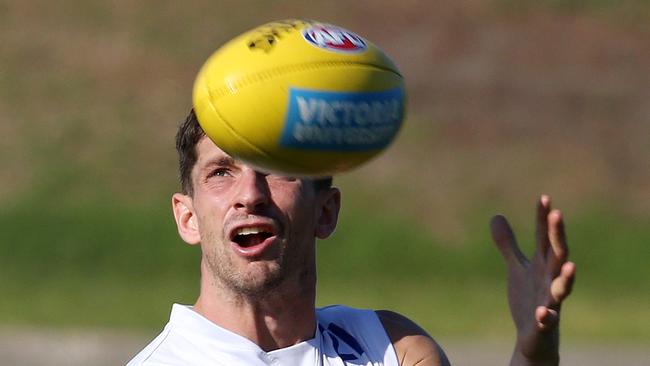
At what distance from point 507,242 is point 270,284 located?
812 mm

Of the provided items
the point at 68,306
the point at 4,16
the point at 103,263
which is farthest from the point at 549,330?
the point at 4,16

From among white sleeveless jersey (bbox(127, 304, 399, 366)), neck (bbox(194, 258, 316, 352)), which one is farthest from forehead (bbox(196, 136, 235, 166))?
white sleeveless jersey (bbox(127, 304, 399, 366))

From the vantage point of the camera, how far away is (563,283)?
470 centimetres

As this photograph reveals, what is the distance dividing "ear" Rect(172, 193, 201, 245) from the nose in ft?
0.95

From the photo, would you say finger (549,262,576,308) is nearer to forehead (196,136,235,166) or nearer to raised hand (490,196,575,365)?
raised hand (490,196,575,365)

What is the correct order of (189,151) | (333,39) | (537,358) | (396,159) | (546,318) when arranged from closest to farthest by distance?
(333,39) → (546,318) → (537,358) → (189,151) → (396,159)

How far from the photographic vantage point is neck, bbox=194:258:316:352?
16.8 feet

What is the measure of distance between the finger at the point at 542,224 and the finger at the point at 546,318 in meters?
0.18

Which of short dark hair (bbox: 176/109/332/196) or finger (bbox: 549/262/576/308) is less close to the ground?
short dark hair (bbox: 176/109/332/196)

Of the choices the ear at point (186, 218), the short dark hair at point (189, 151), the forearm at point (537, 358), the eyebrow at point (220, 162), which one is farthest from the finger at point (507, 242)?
the ear at point (186, 218)

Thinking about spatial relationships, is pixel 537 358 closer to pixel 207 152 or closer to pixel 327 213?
pixel 327 213

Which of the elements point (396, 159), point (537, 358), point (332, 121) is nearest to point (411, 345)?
point (537, 358)

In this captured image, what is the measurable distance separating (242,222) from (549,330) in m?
1.08

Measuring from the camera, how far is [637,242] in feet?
72.4
